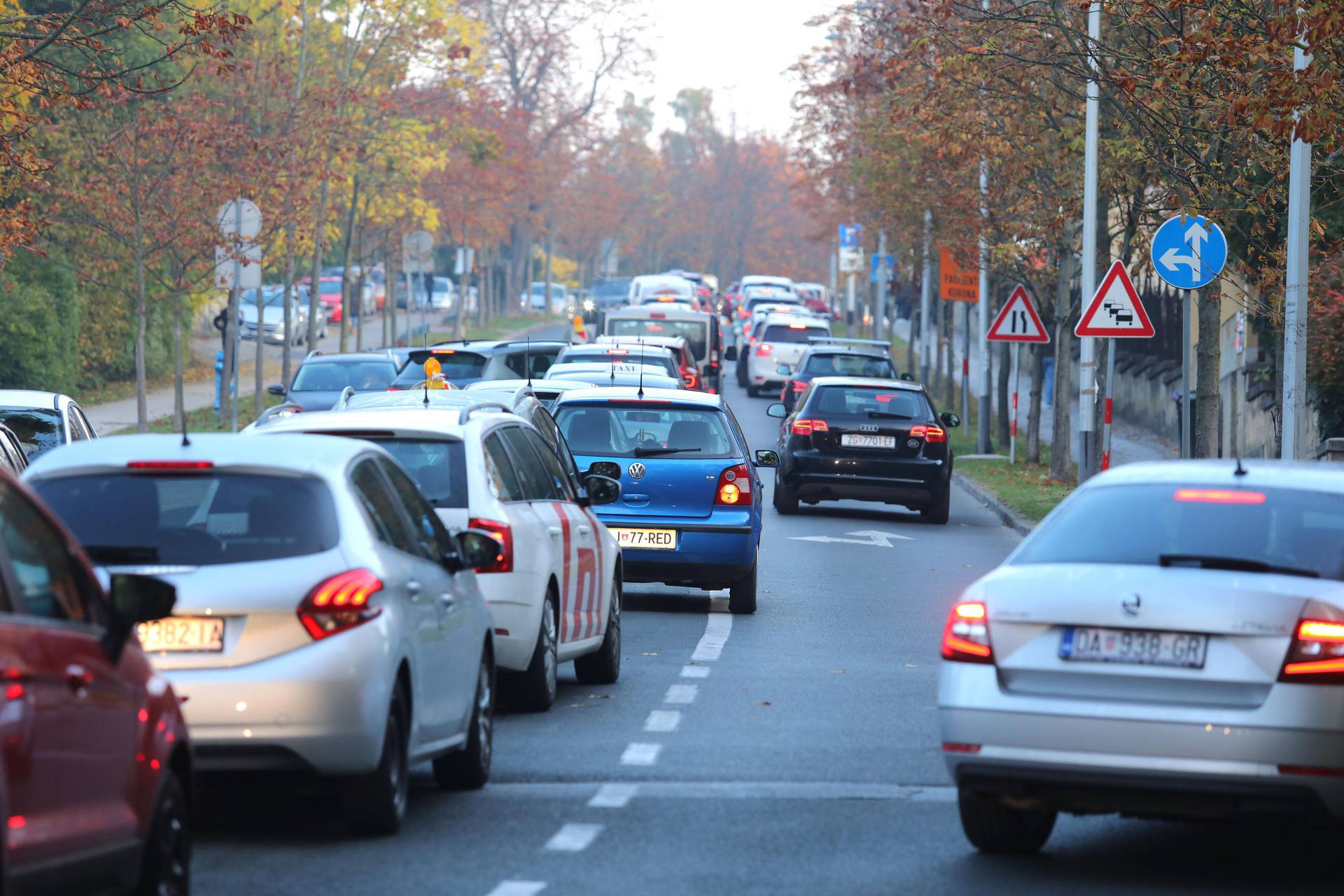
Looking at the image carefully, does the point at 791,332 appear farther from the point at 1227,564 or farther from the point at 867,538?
the point at 1227,564

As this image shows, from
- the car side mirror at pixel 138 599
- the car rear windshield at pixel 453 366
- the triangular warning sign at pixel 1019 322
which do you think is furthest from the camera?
the triangular warning sign at pixel 1019 322

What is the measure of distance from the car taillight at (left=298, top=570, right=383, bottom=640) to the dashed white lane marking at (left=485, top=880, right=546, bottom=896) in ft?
3.31

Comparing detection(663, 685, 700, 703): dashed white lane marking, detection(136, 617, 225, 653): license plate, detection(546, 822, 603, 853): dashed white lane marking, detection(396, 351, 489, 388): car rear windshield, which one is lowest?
detection(663, 685, 700, 703): dashed white lane marking

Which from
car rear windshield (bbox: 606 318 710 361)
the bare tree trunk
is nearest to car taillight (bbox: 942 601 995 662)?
the bare tree trunk

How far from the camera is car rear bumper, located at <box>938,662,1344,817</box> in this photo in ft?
23.3

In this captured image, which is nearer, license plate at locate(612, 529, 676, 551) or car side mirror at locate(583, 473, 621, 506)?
car side mirror at locate(583, 473, 621, 506)

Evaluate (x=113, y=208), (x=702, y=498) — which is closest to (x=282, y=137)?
(x=113, y=208)

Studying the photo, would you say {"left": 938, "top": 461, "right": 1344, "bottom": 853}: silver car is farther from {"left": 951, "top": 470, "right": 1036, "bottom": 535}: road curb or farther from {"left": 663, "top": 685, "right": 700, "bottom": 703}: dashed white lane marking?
{"left": 951, "top": 470, "right": 1036, "bottom": 535}: road curb

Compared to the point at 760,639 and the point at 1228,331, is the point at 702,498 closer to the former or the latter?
the point at 760,639

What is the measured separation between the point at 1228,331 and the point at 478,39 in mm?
24285

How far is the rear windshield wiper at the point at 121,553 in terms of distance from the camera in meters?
7.67

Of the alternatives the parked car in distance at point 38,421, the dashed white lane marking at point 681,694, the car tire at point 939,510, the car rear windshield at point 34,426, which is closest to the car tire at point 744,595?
the dashed white lane marking at point 681,694

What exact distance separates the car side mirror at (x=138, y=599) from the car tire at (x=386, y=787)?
1.74 m

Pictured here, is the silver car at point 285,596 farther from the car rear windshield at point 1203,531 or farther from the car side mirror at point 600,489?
the car side mirror at point 600,489
